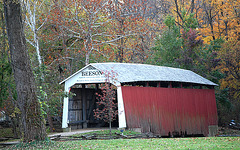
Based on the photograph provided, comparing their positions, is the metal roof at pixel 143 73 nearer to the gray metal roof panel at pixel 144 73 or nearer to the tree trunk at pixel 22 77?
the gray metal roof panel at pixel 144 73

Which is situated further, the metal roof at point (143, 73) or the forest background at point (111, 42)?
the forest background at point (111, 42)

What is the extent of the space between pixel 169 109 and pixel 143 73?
9.05ft

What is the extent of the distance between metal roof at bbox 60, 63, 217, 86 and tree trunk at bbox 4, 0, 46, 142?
524cm

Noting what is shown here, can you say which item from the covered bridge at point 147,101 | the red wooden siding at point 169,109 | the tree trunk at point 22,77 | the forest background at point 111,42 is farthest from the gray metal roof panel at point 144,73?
the tree trunk at point 22,77

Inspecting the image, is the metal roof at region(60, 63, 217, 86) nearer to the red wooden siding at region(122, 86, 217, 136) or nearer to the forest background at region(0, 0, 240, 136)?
the red wooden siding at region(122, 86, 217, 136)

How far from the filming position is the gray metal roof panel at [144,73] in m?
16.1

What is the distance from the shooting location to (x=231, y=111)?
26.3 meters

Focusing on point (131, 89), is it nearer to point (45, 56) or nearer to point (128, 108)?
point (128, 108)

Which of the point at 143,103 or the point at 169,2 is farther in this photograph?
the point at 169,2

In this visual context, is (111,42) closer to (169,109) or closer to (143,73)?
(143,73)

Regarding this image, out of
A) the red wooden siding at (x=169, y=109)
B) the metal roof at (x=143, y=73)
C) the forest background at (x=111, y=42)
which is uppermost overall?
the forest background at (x=111, y=42)

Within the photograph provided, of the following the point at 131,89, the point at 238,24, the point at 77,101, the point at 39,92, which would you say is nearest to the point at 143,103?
the point at 131,89

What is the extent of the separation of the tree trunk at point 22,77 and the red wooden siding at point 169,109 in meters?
Result: 5.29

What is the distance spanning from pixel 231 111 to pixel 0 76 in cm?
2011
